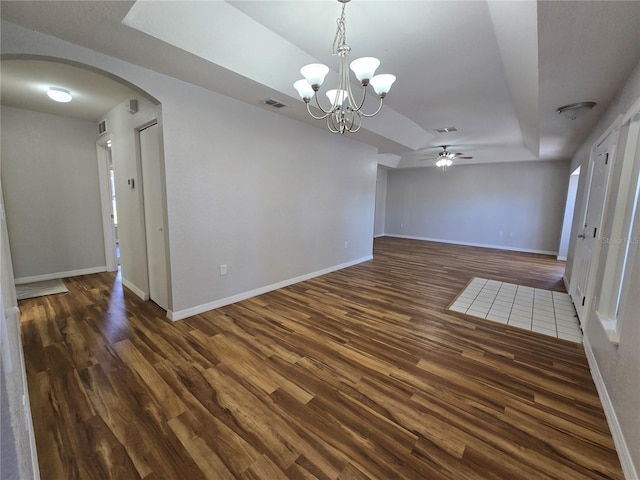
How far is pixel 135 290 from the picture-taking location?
3.66 metres

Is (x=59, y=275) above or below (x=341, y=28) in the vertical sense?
below

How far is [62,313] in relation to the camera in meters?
3.03

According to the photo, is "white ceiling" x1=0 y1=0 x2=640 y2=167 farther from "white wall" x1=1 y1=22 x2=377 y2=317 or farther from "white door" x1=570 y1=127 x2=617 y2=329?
"white door" x1=570 y1=127 x2=617 y2=329

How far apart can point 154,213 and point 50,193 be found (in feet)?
7.82

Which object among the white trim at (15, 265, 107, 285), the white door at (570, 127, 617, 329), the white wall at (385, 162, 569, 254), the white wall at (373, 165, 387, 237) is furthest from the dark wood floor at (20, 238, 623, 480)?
the white wall at (373, 165, 387, 237)

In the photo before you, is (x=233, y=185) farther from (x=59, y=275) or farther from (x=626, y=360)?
(x=626, y=360)

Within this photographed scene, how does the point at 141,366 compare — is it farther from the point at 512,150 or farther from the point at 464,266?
the point at 512,150

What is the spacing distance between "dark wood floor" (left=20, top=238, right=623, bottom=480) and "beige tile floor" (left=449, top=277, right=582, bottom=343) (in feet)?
0.80

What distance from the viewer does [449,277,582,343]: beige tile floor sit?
297 cm

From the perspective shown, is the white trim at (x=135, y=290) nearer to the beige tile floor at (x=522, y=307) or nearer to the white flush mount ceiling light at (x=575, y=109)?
the beige tile floor at (x=522, y=307)

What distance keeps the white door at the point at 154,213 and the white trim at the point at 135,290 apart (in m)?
0.16

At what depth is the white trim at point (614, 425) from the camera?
1349 mm

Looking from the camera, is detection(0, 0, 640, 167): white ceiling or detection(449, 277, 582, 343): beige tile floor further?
detection(449, 277, 582, 343): beige tile floor

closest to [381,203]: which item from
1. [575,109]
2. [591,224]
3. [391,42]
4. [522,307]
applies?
[522,307]
